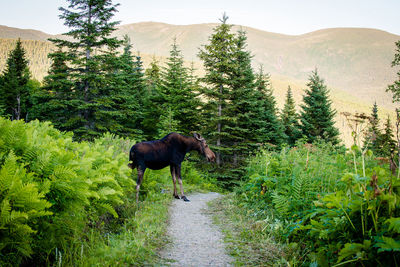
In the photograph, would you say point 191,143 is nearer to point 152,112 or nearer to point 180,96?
point 180,96

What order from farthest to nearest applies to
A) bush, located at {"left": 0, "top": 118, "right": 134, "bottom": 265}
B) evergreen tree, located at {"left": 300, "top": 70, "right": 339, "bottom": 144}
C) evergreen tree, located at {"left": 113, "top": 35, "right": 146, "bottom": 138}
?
evergreen tree, located at {"left": 300, "top": 70, "right": 339, "bottom": 144}, evergreen tree, located at {"left": 113, "top": 35, "right": 146, "bottom": 138}, bush, located at {"left": 0, "top": 118, "right": 134, "bottom": 265}

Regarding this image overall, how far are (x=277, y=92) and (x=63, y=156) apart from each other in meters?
113

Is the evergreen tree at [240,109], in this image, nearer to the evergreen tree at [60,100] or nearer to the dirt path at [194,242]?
the evergreen tree at [60,100]

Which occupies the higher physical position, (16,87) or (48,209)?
(16,87)

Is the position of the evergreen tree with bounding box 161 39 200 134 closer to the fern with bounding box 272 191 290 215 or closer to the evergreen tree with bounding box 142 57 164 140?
the evergreen tree with bounding box 142 57 164 140

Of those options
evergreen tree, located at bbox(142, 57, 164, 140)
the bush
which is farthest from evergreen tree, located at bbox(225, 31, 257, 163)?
the bush

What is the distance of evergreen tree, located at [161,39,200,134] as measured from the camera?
2103 cm

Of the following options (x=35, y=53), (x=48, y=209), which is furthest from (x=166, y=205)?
(x=35, y=53)

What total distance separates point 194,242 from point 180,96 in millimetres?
18641

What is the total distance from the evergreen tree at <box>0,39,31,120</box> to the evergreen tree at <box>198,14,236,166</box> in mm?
24173

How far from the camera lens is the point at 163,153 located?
7.38m

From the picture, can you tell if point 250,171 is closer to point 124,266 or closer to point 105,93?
point 124,266

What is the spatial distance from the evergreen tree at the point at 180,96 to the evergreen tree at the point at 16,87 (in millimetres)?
19502

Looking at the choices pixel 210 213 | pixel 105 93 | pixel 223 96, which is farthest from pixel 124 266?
pixel 105 93
